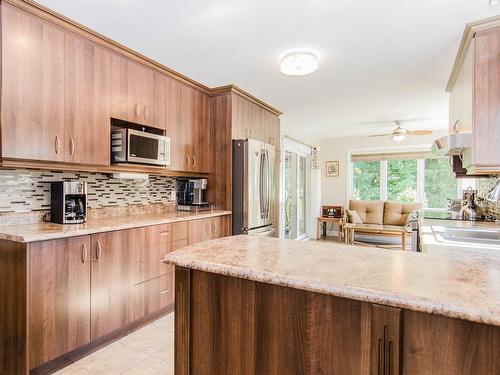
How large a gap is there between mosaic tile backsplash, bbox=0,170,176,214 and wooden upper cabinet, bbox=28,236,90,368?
636 millimetres

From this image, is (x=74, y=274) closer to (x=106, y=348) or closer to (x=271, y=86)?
(x=106, y=348)

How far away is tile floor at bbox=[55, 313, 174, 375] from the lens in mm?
1939

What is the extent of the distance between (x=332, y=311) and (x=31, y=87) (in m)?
2.29

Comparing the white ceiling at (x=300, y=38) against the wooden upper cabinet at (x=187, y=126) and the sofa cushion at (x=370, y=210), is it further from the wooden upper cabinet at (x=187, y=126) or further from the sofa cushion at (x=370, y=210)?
the sofa cushion at (x=370, y=210)

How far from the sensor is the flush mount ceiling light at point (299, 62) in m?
2.54

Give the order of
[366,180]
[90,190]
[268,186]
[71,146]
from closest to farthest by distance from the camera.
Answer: [71,146]
[90,190]
[268,186]
[366,180]

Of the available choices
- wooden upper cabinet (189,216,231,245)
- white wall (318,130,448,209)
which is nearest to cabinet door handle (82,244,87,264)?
wooden upper cabinet (189,216,231,245)

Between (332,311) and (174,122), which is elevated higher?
(174,122)

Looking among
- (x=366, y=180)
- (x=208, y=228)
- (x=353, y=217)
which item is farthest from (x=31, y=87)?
(x=366, y=180)

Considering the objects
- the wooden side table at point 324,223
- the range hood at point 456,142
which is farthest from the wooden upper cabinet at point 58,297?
the wooden side table at point 324,223

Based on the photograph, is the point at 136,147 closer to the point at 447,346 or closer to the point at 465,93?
the point at 447,346

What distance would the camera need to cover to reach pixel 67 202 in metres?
2.28

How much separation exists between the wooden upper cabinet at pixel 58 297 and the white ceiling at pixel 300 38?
63.2 inches

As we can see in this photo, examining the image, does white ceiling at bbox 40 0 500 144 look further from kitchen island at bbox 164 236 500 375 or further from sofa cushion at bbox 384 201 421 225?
sofa cushion at bbox 384 201 421 225
